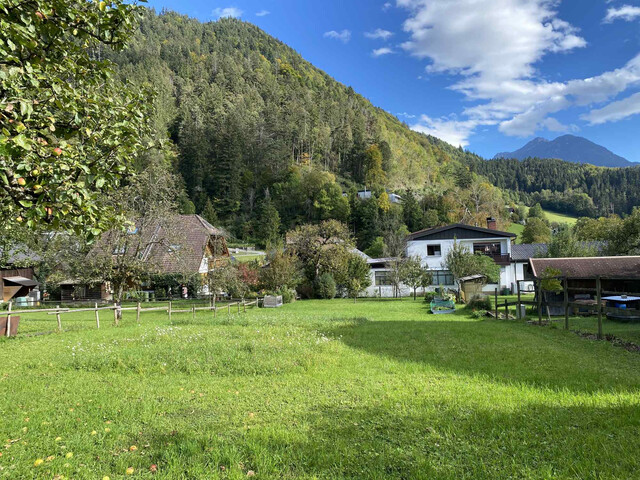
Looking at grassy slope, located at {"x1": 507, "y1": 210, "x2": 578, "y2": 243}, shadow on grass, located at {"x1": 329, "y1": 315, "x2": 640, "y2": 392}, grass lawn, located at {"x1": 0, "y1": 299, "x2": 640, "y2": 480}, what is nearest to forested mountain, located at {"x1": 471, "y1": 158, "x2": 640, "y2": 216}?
grassy slope, located at {"x1": 507, "y1": 210, "x2": 578, "y2": 243}

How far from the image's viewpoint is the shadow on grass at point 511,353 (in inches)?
258

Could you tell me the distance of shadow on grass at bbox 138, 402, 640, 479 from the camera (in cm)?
342

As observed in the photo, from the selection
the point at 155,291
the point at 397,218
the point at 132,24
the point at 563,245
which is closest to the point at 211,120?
the point at 397,218

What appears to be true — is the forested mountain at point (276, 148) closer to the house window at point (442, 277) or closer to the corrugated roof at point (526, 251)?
the corrugated roof at point (526, 251)

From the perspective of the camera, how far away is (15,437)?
437cm

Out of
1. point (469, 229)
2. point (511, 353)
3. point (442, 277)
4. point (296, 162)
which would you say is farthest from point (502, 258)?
point (296, 162)

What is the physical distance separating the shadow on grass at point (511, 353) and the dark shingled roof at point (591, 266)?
32.5 feet

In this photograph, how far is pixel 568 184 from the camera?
126m

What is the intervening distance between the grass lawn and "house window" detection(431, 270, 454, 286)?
101ft

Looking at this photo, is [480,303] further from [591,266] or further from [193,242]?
[193,242]

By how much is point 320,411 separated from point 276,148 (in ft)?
289

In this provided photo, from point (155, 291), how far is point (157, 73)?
303 feet

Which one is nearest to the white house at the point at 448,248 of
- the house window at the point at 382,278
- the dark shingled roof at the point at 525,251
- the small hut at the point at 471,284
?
the house window at the point at 382,278

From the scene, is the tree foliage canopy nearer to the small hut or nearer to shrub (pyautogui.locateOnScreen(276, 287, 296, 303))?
shrub (pyautogui.locateOnScreen(276, 287, 296, 303))
